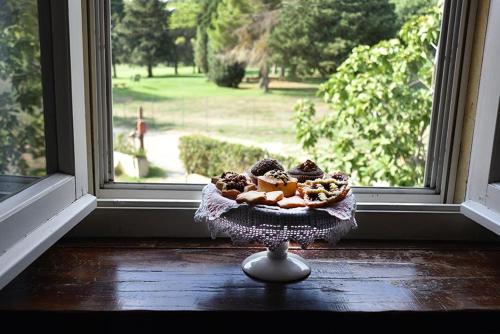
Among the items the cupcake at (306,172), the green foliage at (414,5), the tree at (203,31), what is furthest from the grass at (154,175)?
the green foliage at (414,5)

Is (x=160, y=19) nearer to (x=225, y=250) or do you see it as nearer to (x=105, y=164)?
(x=105, y=164)

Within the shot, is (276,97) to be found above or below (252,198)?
above

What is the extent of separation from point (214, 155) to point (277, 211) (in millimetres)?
430

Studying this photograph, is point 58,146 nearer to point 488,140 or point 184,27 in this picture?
point 184,27

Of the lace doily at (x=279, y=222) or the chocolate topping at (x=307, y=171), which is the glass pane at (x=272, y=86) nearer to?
the chocolate topping at (x=307, y=171)

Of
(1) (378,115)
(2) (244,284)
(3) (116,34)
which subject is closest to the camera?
(2) (244,284)

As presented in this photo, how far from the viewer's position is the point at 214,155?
111cm

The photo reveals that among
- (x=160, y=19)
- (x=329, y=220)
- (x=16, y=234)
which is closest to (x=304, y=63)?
(x=160, y=19)

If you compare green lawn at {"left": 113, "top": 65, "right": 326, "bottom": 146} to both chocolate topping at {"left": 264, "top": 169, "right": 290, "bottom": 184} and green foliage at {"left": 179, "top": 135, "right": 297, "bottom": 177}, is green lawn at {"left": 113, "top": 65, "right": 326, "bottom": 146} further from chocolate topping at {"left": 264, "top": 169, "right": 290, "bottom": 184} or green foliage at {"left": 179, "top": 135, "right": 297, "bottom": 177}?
chocolate topping at {"left": 264, "top": 169, "right": 290, "bottom": 184}

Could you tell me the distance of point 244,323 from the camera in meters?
0.76

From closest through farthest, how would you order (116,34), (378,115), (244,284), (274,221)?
1. (274,221)
2. (244,284)
3. (116,34)
4. (378,115)

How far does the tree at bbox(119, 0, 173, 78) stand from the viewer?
1017 millimetres

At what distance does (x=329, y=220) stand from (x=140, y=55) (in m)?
0.61

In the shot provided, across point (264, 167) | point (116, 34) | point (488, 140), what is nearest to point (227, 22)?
point (116, 34)
